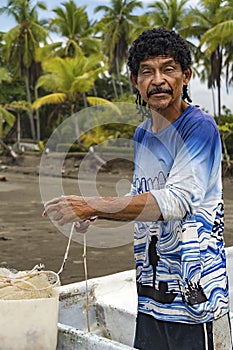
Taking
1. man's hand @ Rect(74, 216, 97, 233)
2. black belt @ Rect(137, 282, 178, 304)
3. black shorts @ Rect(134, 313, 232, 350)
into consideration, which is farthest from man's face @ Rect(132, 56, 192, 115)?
black shorts @ Rect(134, 313, 232, 350)

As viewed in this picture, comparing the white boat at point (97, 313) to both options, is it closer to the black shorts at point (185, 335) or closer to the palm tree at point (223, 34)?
the black shorts at point (185, 335)

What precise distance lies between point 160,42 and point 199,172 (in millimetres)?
469

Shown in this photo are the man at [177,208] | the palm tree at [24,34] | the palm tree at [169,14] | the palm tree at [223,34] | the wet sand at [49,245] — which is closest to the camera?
the man at [177,208]

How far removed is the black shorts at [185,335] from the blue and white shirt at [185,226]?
3 cm

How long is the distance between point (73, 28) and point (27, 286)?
31.2 m

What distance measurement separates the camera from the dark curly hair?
6.07 ft

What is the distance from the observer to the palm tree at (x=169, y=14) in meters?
27.2

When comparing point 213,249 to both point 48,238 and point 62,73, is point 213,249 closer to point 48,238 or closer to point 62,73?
point 48,238

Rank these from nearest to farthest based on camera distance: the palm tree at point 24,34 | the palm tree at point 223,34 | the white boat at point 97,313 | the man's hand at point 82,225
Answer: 1. the man's hand at point 82,225
2. the white boat at point 97,313
3. the palm tree at point 223,34
4. the palm tree at point 24,34

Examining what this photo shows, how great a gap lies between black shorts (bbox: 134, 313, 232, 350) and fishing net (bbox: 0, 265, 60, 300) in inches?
17.1

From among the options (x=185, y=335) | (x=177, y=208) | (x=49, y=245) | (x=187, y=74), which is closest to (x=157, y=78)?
(x=187, y=74)

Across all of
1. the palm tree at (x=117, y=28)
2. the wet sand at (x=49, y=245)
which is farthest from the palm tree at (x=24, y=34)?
the wet sand at (x=49, y=245)

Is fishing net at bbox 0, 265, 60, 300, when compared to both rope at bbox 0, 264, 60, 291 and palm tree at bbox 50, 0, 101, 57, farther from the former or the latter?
palm tree at bbox 50, 0, 101, 57

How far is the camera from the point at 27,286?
72.6 inches
